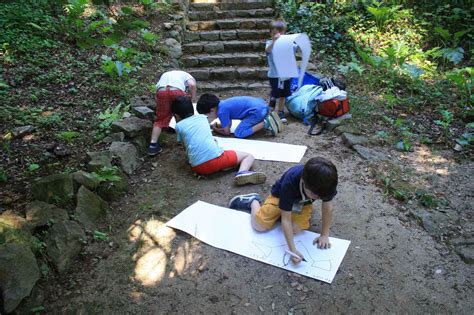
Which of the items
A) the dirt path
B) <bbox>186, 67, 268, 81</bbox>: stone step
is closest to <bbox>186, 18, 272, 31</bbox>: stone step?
<bbox>186, 67, 268, 81</bbox>: stone step

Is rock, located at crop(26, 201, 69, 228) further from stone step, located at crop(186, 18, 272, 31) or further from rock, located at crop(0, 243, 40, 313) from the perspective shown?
stone step, located at crop(186, 18, 272, 31)

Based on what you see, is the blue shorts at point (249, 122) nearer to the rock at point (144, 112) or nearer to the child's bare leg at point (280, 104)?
the child's bare leg at point (280, 104)

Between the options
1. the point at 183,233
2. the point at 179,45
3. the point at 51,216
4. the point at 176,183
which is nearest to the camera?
the point at 51,216

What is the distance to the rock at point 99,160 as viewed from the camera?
116 inches

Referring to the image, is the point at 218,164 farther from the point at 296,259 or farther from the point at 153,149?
the point at 296,259

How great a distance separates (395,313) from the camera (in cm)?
204

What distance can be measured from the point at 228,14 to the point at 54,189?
5.35 metres

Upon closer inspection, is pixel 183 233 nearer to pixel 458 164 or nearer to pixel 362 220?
pixel 362 220

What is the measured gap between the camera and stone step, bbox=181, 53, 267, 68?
19.2ft

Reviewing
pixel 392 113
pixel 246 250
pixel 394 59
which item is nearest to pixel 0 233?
pixel 246 250

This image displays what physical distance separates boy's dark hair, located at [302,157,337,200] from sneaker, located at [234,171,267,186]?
1148mm

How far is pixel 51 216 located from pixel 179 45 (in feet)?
14.5

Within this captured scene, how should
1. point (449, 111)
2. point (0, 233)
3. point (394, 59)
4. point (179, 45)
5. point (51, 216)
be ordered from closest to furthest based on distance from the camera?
point (0, 233)
point (51, 216)
point (449, 111)
point (394, 59)
point (179, 45)

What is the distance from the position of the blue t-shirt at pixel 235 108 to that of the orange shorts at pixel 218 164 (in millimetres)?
725
